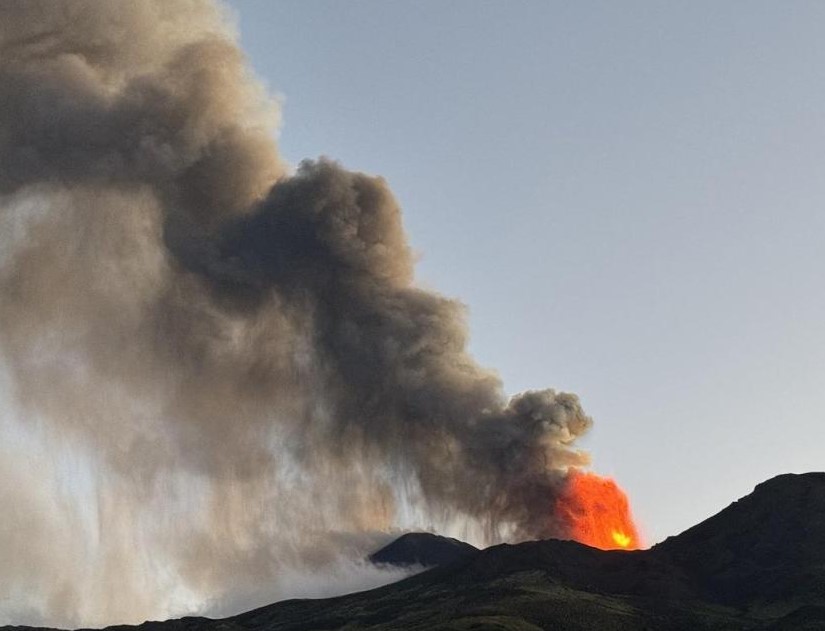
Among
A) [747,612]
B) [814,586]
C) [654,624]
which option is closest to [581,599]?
[654,624]

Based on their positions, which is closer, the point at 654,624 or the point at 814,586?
the point at 654,624

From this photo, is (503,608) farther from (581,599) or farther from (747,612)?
(747,612)

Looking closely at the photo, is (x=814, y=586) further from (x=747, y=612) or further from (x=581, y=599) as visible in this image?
(x=581, y=599)

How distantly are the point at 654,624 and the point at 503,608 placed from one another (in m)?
26.3

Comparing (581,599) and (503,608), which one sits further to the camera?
(581,599)

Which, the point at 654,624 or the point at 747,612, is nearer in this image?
the point at 654,624

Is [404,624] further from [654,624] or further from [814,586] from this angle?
[814,586]

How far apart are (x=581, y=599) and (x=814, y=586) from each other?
1740 inches

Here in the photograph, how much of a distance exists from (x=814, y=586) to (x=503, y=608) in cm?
6131

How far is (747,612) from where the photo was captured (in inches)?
7564

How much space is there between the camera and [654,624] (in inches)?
7092

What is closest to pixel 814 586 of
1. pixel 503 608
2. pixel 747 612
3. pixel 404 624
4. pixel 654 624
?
pixel 747 612

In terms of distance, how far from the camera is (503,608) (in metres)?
182

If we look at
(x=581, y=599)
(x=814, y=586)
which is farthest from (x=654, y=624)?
(x=814, y=586)
